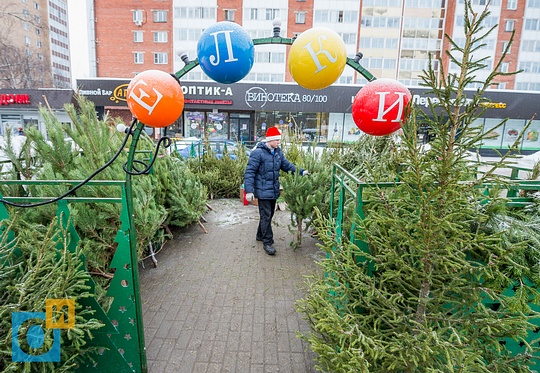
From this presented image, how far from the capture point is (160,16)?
3019 centimetres

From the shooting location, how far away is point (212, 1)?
2917cm

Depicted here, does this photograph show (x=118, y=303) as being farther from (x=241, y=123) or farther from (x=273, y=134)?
(x=241, y=123)

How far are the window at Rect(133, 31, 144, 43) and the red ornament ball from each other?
113 feet

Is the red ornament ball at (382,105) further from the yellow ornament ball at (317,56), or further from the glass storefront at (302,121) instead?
the glass storefront at (302,121)

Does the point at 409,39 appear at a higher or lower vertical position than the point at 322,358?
higher

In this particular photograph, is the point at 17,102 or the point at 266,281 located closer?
the point at 266,281

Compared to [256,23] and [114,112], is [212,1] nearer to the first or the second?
[256,23]

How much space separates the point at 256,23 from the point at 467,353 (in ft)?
107

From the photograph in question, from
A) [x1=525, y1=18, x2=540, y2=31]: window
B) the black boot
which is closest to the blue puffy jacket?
the black boot

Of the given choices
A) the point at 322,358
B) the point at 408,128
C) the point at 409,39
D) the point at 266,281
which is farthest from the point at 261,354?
the point at 409,39

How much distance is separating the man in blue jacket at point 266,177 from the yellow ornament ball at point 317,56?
2526mm

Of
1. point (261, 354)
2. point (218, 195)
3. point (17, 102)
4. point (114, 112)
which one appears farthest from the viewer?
point (114, 112)

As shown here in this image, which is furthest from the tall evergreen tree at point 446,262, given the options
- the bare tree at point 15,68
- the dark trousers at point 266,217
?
the bare tree at point 15,68

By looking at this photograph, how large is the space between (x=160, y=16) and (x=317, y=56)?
3394cm
